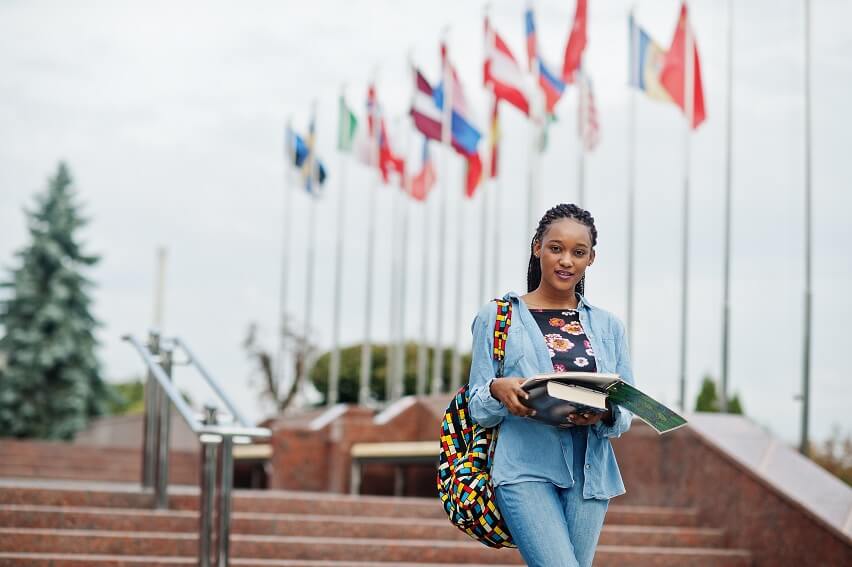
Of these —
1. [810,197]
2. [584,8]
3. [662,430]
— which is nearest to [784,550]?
[662,430]

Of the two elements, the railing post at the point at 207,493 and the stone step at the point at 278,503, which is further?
the stone step at the point at 278,503

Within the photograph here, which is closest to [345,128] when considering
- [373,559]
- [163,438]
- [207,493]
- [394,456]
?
[394,456]

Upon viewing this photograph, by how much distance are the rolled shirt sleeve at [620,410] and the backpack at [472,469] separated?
30 centimetres

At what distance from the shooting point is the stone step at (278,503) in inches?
293

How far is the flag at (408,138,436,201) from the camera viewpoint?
19.0 m

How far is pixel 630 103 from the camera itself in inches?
616

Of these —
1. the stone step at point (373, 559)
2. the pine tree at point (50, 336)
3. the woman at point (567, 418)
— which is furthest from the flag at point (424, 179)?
the woman at point (567, 418)

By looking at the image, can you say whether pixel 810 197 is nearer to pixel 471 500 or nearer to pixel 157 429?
pixel 157 429

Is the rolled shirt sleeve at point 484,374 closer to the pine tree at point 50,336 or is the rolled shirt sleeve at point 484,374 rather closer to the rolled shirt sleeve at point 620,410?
the rolled shirt sleeve at point 620,410

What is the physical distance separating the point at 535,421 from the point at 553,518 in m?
0.26

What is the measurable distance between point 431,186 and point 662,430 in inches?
628

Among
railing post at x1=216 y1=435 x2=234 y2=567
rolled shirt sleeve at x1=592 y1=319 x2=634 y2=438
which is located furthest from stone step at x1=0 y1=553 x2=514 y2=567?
rolled shirt sleeve at x1=592 y1=319 x2=634 y2=438

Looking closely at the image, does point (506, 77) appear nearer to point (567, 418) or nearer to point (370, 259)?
point (370, 259)

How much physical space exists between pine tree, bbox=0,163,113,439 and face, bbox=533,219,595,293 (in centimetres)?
2330
